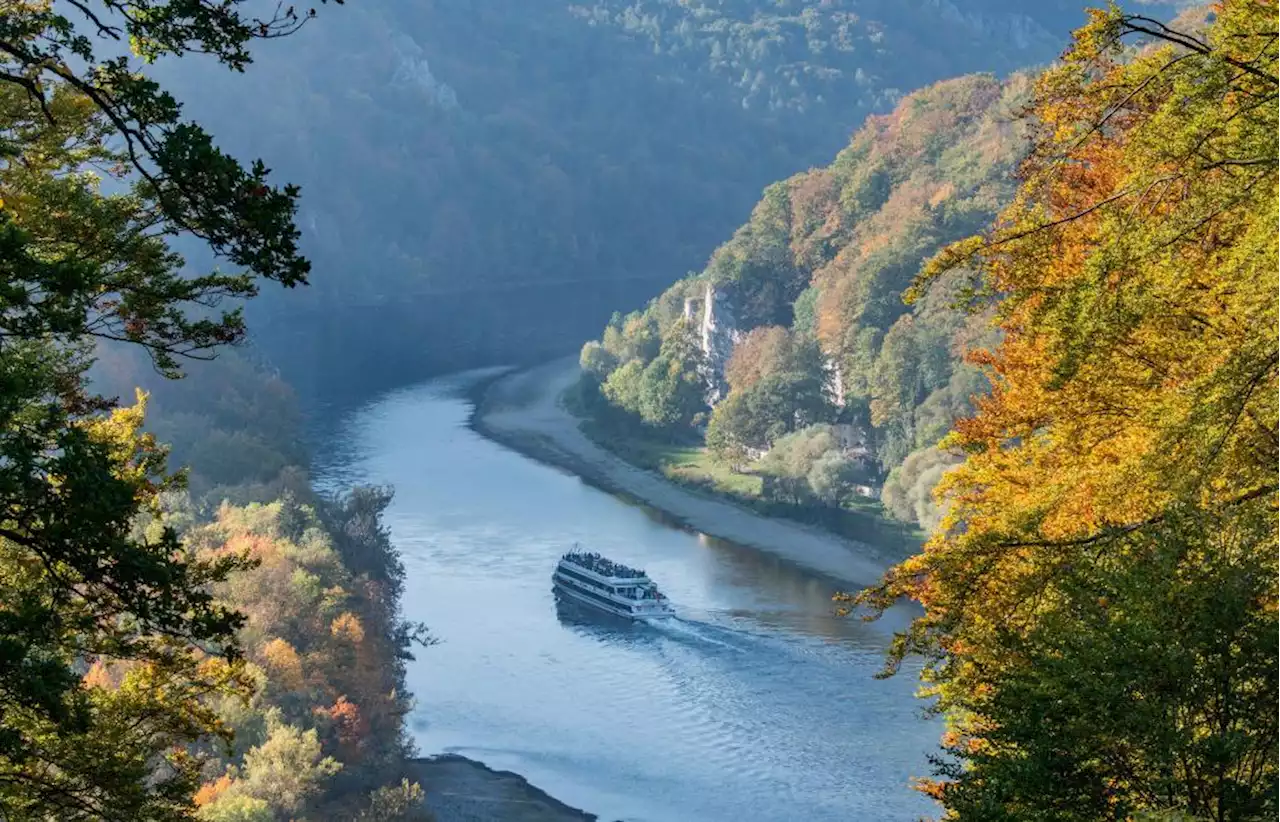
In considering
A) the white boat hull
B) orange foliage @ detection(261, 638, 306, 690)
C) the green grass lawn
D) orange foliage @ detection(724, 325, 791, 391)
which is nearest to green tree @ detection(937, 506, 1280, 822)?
orange foliage @ detection(261, 638, 306, 690)

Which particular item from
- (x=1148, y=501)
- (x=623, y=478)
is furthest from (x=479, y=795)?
(x=623, y=478)

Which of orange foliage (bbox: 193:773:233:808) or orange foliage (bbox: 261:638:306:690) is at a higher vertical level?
orange foliage (bbox: 261:638:306:690)

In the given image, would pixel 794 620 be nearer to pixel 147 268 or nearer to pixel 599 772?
pixel 599 772

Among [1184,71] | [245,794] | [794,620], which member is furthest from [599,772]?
[1184,71]

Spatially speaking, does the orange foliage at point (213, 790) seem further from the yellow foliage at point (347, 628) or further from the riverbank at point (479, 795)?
the yellow foliage at point (347, 628)

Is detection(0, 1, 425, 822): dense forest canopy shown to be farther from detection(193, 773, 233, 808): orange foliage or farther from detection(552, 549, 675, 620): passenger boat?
detection(552, 549, 675, 620): passenger boat
